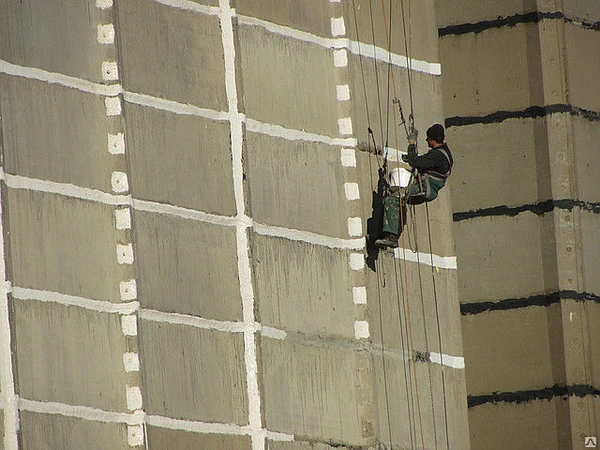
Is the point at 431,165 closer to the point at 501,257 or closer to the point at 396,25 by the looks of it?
the point at 396,25

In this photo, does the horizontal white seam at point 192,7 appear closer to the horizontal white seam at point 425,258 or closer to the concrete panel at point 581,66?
the horizontal white seam at point 425,258

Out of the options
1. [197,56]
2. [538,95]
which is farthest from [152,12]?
[538,95]

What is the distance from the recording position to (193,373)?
59.2ft

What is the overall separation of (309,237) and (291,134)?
1.17 metres

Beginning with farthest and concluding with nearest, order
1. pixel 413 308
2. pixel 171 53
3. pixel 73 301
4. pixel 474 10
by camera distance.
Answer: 1. pixel 474 10
2. pixel 413 308
3. pixel 171 53
4. pixel 73 301

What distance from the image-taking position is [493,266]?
23562mm

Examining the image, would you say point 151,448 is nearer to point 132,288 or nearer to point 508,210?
point 132,288

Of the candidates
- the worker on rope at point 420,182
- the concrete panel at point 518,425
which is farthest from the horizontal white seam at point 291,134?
the concrete panel at point 518,425

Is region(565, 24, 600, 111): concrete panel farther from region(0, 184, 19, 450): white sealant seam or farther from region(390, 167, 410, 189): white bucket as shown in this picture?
region(0, 184, 19, 450): white sealant seam

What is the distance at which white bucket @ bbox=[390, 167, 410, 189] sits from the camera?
62.2 feet

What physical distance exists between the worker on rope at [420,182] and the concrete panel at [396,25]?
193 centimetres

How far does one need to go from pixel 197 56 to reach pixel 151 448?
4.34 m

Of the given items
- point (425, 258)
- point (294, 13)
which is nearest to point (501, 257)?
point (425, 258)

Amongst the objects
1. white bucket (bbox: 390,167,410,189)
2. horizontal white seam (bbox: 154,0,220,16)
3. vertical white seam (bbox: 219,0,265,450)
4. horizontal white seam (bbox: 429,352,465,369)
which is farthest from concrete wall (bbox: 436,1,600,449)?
horizontal white seam (bbox: 154,0,220,16)
